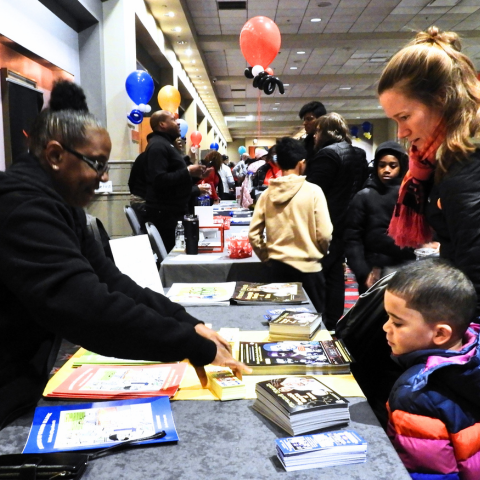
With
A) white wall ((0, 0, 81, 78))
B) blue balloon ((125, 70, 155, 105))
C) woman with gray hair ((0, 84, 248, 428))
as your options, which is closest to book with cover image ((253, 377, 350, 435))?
woman with gray hair ((0, 84, 248, 428))

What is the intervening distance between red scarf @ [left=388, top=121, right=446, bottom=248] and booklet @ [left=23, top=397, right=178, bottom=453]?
0.90m

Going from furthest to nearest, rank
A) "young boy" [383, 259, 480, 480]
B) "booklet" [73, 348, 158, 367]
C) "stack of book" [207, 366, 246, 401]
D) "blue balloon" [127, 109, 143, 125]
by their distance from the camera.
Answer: "blue balloon" [127, 109, 143, 125] < "booklet" [73, 348, 158, 367] < "stack of book" [207, 366, 246, 401] < "young boy" [383, 259, 480, 480]

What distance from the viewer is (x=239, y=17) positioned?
29.0ft

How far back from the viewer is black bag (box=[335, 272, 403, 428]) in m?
1.50

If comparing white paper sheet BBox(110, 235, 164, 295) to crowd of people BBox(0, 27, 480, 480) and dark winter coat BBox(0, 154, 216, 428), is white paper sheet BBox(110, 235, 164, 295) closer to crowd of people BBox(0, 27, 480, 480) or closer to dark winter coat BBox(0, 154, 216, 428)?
crowd of people BBox(0, 27, 480, 480)

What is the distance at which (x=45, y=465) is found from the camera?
886mm

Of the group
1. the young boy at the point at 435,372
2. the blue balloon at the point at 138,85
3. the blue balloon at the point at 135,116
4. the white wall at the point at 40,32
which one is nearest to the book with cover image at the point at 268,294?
the young boy at the point at 435,372

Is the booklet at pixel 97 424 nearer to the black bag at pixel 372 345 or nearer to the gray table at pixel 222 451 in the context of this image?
the gray table at pixel 222 451

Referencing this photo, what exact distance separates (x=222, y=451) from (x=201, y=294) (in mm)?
1210

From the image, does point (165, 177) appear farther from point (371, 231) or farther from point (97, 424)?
point (97, 424)

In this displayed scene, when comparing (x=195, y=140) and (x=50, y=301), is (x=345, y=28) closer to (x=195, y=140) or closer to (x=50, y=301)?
(x=195, y=140)

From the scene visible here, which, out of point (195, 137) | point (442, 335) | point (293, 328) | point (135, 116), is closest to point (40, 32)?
point (135, 116)

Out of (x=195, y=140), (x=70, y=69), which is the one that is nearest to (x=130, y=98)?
(x=70, y=69)

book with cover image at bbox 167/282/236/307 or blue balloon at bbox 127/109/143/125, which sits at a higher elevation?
blue balloon at bbox 127/109/143/125
